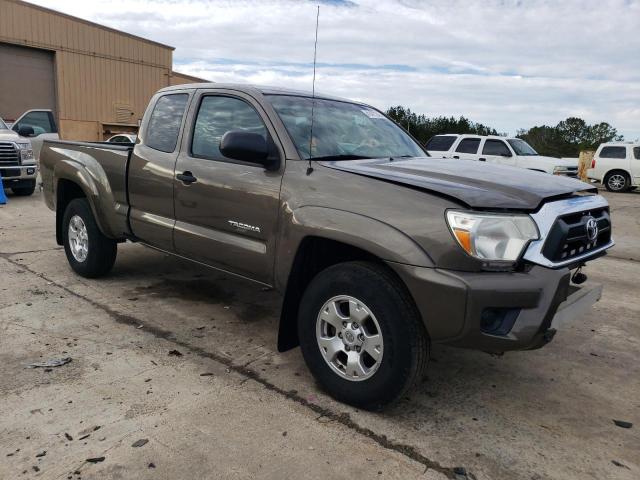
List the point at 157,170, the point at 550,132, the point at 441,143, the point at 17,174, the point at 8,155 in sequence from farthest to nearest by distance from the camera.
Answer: the point at 550,132
the point at 441,143
the point at 17,174
the point at 8,155
the point at 157,170

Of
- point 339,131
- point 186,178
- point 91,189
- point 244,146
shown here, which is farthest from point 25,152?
point 244,146

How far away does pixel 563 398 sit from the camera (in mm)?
3229

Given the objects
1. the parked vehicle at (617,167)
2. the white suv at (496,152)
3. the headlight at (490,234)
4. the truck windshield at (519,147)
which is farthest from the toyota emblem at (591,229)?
the parked vehicle at (617,167)

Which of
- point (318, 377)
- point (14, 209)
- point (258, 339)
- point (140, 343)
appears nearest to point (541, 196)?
point (318, 377)

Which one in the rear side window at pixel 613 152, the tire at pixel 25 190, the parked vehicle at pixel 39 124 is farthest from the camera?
the rear side window at pixel 613 152

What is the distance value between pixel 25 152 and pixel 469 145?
11.5m

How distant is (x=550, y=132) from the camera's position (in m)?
36.5

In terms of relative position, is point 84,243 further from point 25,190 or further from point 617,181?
point 617,181

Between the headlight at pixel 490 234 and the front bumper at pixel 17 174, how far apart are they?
10.8m

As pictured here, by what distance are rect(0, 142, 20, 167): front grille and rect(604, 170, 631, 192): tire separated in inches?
739

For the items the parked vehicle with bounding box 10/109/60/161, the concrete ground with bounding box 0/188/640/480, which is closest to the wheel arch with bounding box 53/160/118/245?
the concrete ground with bounding box 0/188/640/480

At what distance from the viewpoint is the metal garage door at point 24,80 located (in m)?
23.2

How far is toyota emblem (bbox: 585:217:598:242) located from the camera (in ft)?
9.53

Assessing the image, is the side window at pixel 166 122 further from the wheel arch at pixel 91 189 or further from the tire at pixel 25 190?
Answer: the tire at pixel 25 190
